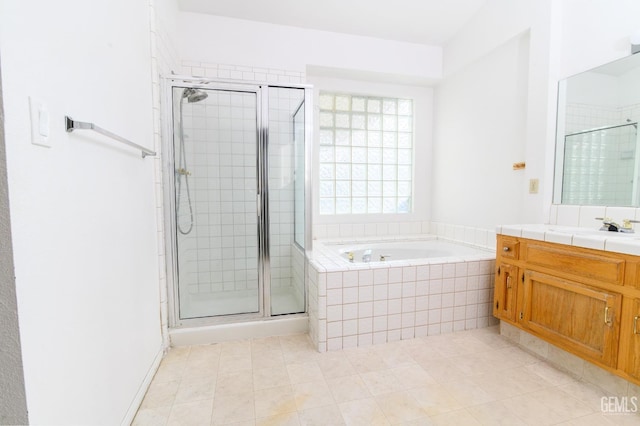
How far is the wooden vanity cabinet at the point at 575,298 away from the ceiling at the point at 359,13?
2109mm

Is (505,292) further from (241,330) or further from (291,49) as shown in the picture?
(291,49)

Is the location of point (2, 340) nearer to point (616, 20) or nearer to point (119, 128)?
point (119, 128)

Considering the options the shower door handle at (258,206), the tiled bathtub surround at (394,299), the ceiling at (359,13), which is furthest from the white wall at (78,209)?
the ceiling at (359,13)

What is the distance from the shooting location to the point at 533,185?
2.27m

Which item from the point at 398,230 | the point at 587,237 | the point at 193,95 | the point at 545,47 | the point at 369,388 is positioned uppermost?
the point at 545,47

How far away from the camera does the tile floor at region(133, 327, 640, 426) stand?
54.5 inches

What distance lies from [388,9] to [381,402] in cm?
300

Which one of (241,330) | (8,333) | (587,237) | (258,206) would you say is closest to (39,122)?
(8,333)

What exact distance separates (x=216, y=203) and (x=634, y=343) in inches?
103

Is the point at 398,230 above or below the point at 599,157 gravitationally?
below

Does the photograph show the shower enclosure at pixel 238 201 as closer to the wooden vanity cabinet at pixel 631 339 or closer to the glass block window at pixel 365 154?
the glass block window at pixel 365 154

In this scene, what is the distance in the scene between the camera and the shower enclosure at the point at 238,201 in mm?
2176

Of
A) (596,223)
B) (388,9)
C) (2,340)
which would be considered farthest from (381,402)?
(388,9)

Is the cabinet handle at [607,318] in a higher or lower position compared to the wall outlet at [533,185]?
lower
